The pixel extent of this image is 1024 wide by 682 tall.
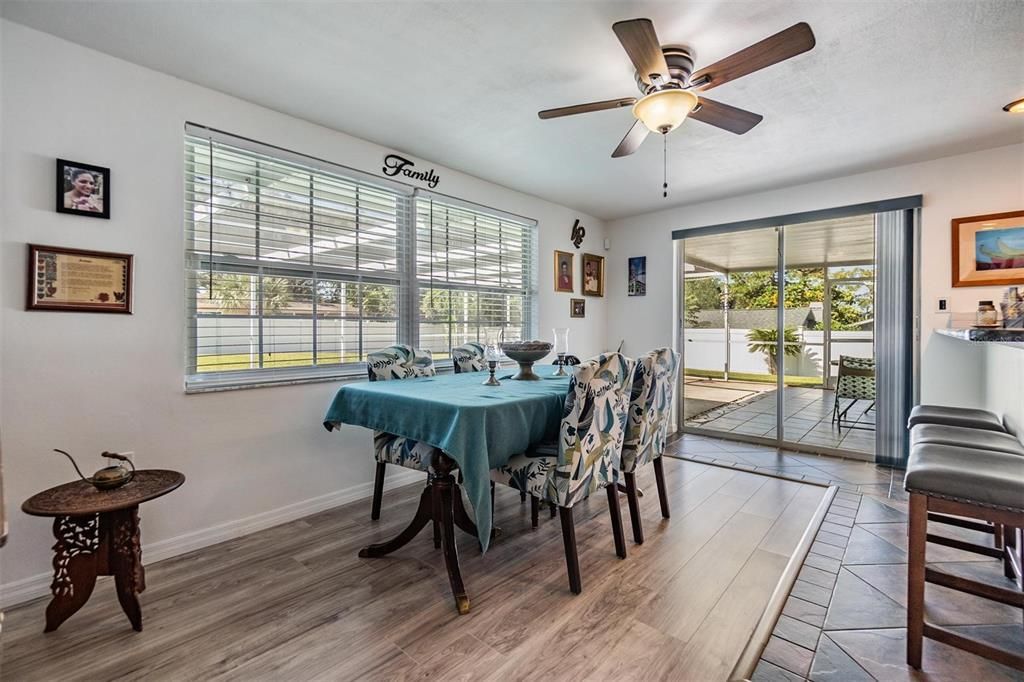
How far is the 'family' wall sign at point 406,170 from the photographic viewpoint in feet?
10.7

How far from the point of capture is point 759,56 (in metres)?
1.74

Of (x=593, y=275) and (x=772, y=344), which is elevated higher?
(x=593, y=275)

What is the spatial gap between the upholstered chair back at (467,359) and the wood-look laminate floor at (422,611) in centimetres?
115

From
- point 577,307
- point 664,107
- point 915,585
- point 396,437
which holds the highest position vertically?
point 664,107

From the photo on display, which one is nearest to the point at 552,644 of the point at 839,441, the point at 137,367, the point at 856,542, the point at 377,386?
the point at 377,386

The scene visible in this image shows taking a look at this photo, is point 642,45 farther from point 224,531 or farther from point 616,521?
point 224,531

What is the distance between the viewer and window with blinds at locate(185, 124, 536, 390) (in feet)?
8.15

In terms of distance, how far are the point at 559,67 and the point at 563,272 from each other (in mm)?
2779

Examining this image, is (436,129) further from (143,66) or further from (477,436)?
(477,436)

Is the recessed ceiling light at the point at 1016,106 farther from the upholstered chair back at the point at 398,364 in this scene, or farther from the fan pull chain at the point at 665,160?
the upholstered chair back at the point at 398,364

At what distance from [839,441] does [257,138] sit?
17.4 feet

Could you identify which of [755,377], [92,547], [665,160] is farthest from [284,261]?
[755,377]

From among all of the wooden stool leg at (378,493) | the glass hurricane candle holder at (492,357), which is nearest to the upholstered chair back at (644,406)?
the glass hurricane candle holder at (492,357)

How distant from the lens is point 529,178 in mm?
3945
